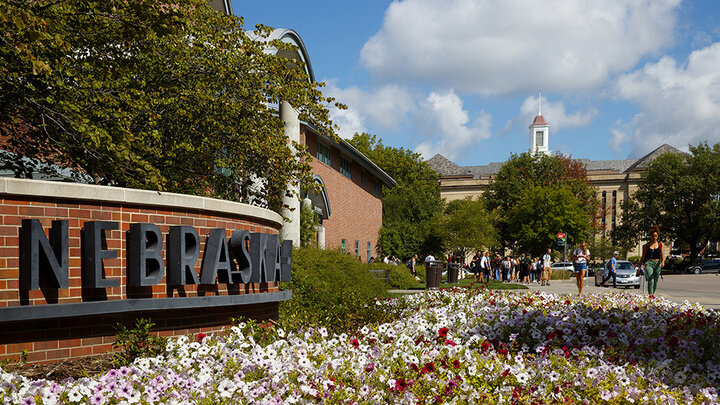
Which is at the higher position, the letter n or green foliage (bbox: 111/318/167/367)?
the letter n

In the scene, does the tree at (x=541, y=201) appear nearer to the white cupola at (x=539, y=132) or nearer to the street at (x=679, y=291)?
the street at (x=679, y=291)

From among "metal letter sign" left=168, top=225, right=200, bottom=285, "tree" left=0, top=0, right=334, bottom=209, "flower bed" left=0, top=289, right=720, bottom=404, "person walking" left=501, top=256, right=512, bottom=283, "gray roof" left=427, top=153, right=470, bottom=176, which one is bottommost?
"person walking" left=501, top=256, right=512, bottom=283

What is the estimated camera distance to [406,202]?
65188 mm

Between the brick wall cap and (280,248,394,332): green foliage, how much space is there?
165 cm

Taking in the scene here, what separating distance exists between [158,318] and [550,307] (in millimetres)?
5667

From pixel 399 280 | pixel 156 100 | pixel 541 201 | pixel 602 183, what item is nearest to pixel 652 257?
pixel 156 100

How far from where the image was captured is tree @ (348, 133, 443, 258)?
52.1m

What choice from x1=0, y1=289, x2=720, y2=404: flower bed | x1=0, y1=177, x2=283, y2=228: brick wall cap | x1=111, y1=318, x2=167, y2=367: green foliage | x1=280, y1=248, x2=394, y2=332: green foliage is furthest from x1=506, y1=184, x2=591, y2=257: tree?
x1=111, y1=318, x2=167, y2=367: green foliage

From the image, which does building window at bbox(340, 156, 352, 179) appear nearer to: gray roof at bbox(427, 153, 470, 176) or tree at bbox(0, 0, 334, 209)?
tree at bbox(0, 0, 334, 209)

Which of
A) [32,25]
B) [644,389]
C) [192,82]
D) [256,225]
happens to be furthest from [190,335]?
[192,82]

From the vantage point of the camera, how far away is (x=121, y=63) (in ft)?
32.0

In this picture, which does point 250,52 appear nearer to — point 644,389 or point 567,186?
point 644,389

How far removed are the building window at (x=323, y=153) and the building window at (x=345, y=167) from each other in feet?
9.00

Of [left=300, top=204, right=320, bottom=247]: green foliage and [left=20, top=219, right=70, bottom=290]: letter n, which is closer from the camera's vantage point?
[left=20, top=219, right=70, bottom=290]: letter n
